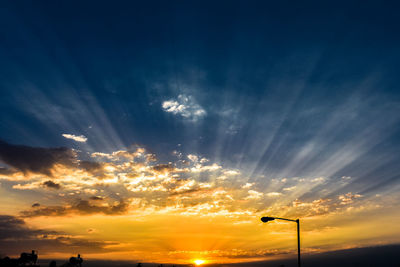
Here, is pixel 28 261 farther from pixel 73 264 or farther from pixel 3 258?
pixel 73 264

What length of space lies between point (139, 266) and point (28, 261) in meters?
32.7

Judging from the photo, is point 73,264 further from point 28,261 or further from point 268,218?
point 268,218

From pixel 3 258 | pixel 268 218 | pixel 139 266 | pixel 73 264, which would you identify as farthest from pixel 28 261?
pixel 268 218

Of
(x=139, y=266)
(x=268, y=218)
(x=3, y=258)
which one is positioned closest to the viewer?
(x=268, y=218)

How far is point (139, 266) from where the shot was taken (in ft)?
259

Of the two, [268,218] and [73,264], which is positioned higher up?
[268,218]

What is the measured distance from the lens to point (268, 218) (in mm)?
25203

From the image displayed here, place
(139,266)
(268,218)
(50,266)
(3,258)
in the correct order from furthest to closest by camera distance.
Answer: (139,266), (50,266), (3,258), (268,218)

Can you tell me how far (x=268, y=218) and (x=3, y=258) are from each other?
49.3 metres

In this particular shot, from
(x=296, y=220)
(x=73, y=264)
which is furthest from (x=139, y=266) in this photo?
(x=296, y=220)

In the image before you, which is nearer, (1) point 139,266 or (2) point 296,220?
(2) point 296,220

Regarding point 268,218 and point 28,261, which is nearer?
point 268,218

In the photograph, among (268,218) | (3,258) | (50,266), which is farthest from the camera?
(50,266)

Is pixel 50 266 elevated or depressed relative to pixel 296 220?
depressed
